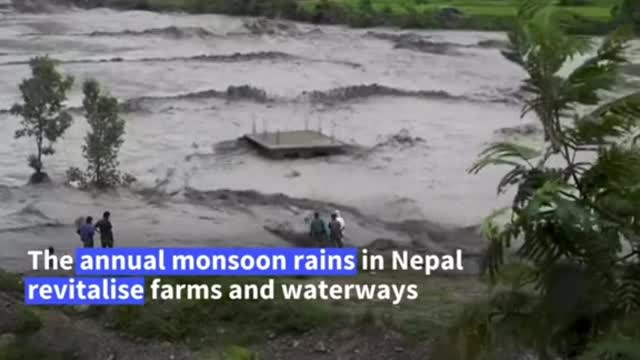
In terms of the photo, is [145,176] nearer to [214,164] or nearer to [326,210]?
[214,164]

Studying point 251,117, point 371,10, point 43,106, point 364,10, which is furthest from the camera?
→ point 371,10

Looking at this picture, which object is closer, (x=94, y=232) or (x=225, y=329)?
(x=225, y=329)

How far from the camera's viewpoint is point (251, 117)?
17.2 metres

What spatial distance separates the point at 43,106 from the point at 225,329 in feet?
22.9

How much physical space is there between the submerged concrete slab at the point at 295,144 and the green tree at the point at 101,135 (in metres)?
2.70

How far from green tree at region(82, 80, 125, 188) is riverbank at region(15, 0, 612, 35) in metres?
14.2

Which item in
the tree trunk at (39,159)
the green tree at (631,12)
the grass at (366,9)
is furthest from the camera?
the grass at (366,9)

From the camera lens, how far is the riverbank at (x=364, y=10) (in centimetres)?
2658

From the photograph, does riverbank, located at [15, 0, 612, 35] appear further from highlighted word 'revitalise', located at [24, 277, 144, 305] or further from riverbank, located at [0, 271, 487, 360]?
riverbank, located at [0, 271, 487, 360]

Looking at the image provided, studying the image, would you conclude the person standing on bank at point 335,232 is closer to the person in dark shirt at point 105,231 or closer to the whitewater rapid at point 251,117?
the whitewater rapid at point 251,117

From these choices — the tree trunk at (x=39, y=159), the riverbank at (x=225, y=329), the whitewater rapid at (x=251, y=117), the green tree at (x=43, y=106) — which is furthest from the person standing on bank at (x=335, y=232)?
the tree trunk at (x=39, y=159)

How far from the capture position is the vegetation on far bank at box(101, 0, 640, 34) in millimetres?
26516

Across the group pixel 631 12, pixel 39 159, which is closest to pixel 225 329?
pixel 631 12

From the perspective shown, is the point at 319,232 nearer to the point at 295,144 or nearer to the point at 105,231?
the point at 105,231
